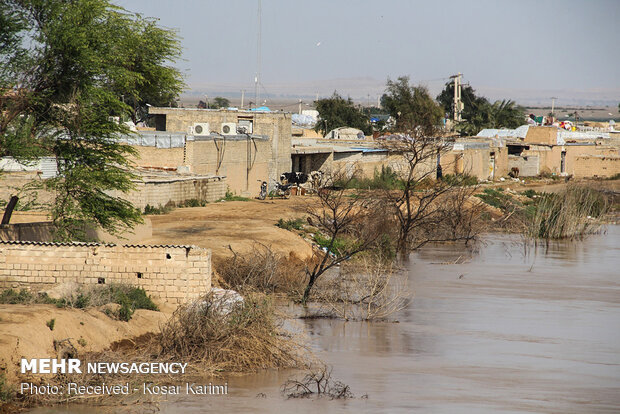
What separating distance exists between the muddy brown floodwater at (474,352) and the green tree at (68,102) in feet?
17.2

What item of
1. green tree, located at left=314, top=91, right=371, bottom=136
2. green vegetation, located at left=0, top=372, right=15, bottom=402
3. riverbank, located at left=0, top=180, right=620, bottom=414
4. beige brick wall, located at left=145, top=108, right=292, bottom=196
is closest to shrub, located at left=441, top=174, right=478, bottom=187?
riverbank, located at left=0, top=180, right=620, bottom=414

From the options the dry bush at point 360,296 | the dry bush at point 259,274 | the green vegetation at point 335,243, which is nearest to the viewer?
the dry bush at point 360,296

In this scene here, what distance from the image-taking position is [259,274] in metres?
17.6

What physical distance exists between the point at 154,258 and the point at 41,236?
362 centimetres

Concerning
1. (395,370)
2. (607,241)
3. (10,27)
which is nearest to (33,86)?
(10,27)

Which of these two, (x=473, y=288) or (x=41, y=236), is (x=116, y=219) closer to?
(x=41, y=236)

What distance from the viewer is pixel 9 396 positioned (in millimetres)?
10195

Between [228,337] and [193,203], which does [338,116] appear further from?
[228,337]

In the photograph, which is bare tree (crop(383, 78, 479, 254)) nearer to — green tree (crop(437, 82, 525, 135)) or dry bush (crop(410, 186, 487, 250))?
dry bush (crop(410, 186, 487, 250))

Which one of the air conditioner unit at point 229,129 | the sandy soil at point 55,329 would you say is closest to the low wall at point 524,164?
the air conditioner unit at point 229,129

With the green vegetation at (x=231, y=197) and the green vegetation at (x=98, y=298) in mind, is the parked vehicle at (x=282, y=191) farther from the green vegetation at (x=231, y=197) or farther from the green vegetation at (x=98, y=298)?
the green vegetation at (x=98, y=298)

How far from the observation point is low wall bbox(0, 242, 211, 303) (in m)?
14.2

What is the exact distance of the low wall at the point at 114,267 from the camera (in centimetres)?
1422

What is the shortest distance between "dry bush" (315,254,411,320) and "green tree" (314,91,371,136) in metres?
49.6
